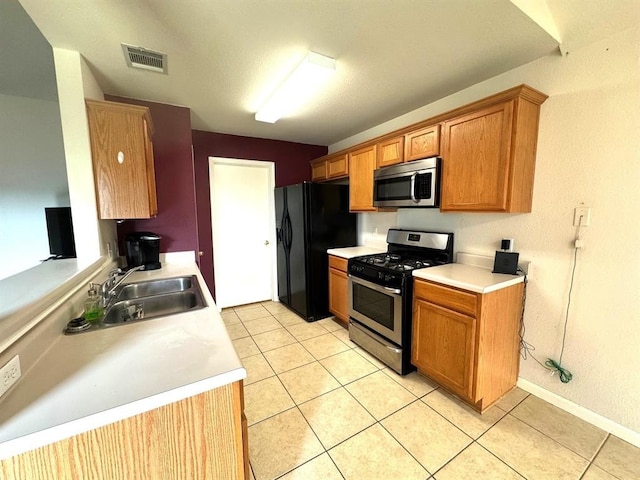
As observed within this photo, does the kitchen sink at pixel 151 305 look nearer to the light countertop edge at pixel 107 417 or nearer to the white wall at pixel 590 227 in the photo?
the light countertop edge at pixel 107 417

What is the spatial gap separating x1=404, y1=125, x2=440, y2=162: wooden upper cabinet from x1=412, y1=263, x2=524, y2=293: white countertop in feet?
3.18

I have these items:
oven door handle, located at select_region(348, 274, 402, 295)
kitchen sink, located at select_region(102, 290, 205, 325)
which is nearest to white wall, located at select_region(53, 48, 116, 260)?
kitchen sink, located at select_region(102, 290, 205, 325)

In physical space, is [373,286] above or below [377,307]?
above

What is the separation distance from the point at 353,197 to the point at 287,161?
1.33m

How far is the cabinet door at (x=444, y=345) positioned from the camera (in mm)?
1769

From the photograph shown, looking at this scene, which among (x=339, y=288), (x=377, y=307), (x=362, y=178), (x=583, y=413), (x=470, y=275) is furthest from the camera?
(x=339, y=288)

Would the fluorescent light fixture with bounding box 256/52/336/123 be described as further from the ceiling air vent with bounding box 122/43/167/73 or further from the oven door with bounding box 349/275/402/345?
the oven door with bounding box 349/275/402/345

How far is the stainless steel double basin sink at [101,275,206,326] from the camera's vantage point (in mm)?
1546

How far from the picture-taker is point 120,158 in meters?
1.87

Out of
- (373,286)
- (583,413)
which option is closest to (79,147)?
(373,286)

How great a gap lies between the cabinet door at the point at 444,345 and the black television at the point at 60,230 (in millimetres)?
3064

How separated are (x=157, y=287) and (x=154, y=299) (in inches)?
8.8

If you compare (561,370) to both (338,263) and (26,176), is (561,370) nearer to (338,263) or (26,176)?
(338,263)

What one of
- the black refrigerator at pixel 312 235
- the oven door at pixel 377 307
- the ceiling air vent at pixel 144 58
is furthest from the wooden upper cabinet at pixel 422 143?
the ceiling air vent at pixel 144 58
